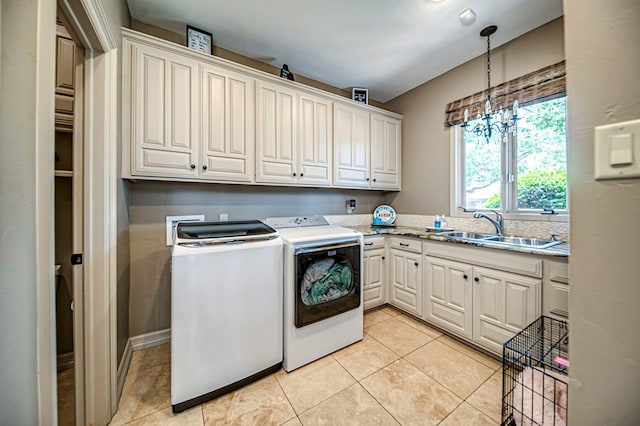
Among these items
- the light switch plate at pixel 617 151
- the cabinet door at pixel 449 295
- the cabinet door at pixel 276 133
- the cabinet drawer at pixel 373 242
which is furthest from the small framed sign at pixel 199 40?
the cabinet door at pixel 449 295

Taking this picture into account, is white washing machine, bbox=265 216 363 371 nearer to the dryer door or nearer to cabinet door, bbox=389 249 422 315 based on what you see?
the dryer door

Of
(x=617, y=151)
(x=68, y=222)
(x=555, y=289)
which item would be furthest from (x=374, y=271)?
(x=68, y=222)

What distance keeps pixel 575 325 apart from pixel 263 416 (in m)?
1.45

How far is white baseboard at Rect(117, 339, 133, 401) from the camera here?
1.45m

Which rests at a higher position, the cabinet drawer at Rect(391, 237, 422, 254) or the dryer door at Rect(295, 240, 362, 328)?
the cabinet drawer at Rect(391, 237, 422, 254)

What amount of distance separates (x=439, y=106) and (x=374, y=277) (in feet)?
6.72

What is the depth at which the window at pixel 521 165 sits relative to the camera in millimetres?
1904

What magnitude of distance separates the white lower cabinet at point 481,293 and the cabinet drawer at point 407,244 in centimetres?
8

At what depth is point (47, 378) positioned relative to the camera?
0.62m

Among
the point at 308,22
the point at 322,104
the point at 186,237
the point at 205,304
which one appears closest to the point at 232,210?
the point at 186,237

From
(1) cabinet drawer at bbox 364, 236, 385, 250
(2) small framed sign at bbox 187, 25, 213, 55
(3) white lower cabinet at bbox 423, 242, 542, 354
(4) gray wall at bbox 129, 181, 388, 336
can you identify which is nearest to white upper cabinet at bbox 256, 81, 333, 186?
(4) gray wall at bbox 129, 181, 388, 336

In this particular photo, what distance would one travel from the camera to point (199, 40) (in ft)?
6.43

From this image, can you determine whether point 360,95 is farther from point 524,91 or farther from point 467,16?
point 524,91

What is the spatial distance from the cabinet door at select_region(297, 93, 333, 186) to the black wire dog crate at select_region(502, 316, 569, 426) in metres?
1.90
